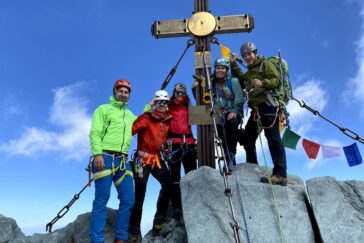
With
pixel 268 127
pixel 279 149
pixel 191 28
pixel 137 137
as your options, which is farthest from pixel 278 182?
pixel 191 28

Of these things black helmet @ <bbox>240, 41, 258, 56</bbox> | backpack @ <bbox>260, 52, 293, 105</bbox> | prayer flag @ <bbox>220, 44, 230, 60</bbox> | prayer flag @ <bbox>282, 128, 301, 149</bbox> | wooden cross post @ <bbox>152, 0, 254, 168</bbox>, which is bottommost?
prayer flag @ <bbox>282, 128, 301, 149</bbox>

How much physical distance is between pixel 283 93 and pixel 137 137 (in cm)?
318

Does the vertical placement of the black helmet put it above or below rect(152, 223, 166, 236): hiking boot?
above

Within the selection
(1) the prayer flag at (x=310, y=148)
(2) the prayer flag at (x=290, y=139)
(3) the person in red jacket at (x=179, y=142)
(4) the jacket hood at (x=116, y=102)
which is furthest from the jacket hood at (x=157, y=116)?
(1) the prayer flag at (x=310, y=148)

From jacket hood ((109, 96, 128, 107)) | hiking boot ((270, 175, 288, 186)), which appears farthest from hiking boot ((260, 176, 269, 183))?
jacket hood ((109, 96, 128, 107))

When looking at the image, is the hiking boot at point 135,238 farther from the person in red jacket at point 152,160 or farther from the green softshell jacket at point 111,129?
the green softshell jacket at point 111,129

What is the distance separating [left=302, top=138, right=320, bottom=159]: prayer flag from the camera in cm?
840

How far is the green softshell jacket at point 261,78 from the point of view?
6.97 metres

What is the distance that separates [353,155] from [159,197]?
4479mm

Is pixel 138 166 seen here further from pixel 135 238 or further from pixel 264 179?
pixel 264 179

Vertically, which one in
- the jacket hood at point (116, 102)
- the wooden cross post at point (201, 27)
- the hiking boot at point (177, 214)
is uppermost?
the wooden cross post at point (201, 27)

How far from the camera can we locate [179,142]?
7.86 m

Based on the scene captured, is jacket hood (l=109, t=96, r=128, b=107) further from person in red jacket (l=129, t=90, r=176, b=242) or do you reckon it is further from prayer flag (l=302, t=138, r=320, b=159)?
prayer flag (l=302, t=138, r=320, b=159)

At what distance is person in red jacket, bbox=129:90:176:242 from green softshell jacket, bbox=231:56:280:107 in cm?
181
